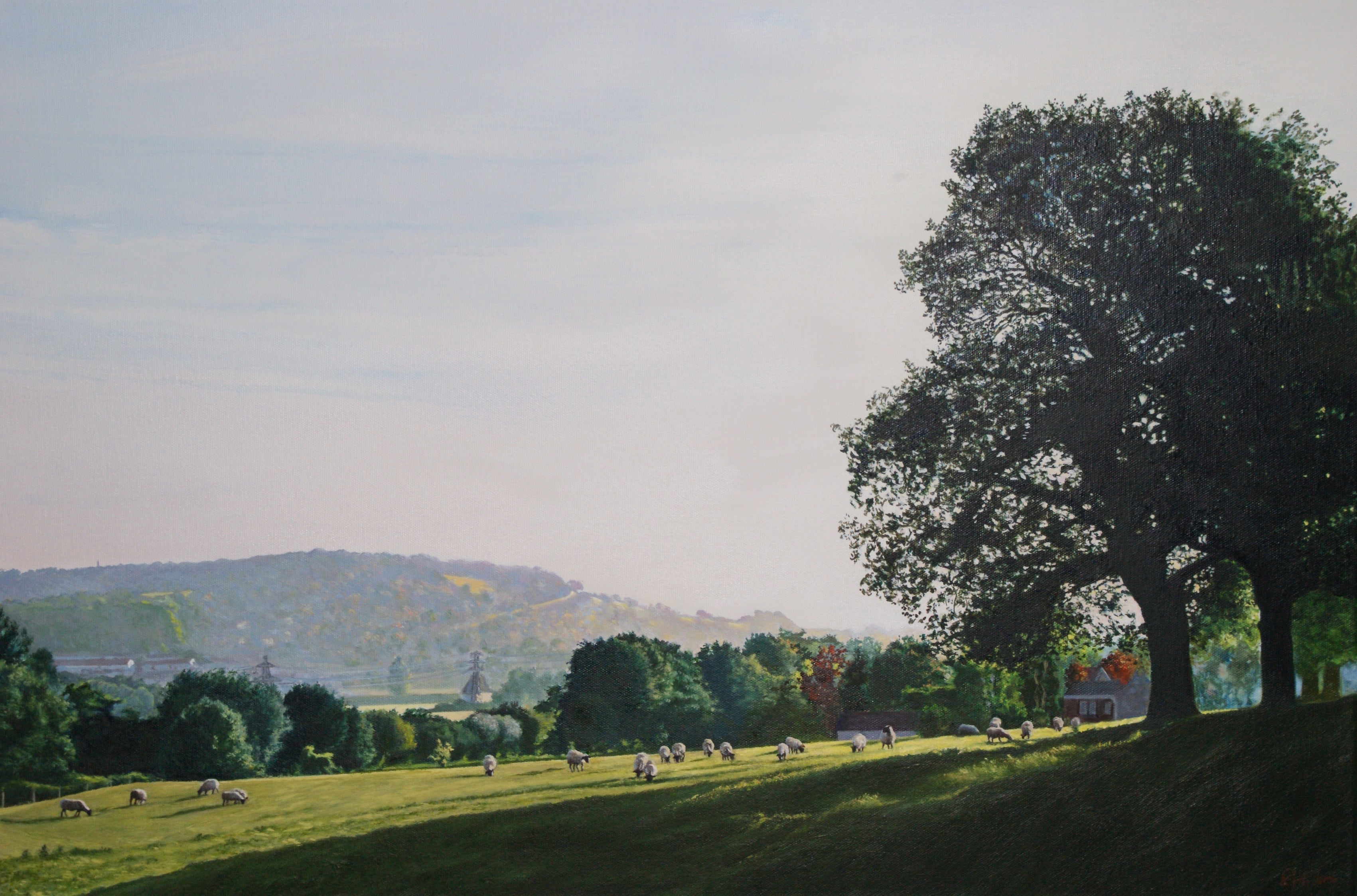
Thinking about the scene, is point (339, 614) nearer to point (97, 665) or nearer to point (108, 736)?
point (97, 665)

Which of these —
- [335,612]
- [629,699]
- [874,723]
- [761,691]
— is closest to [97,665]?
[335,612]

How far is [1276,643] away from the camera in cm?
1109

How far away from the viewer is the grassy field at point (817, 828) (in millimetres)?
8703

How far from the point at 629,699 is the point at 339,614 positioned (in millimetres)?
19817

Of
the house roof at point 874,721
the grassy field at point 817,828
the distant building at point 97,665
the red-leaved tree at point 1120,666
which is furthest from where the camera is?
the distant building at point 97,665

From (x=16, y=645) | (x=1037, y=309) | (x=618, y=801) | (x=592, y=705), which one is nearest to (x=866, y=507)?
A: (x=1037, y=309)

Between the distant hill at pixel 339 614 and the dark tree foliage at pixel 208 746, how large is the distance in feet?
11.3

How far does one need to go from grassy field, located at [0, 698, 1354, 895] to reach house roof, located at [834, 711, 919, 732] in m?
3.12

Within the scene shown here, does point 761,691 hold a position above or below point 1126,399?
below

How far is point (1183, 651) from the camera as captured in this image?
42.2ft

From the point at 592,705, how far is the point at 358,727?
6960mm

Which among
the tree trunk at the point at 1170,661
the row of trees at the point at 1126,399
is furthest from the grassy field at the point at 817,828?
the row of trees at the point at 1126,399

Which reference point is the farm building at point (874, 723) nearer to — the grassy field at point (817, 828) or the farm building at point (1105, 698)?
the grassy field at point (817, 828)
